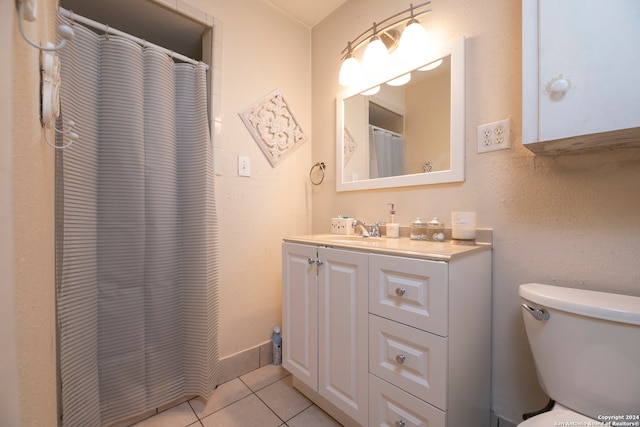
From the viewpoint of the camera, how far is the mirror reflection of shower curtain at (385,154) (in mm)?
1378

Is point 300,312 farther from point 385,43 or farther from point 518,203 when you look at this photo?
point 385,43

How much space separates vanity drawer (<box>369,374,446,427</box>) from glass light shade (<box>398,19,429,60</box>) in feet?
4.84

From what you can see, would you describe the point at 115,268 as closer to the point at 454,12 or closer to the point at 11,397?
the point at 11,397

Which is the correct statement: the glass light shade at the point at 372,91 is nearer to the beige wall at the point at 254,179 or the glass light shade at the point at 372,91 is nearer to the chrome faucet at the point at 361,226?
the beige wall at the point at 254,179

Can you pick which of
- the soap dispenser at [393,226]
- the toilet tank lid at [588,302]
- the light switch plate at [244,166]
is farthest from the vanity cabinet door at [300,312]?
the toilet tank lid at [588,302]

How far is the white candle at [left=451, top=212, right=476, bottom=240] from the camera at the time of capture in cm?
104

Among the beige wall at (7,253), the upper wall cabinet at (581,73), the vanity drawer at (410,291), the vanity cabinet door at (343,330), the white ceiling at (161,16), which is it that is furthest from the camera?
the white ceiling at (161,16)

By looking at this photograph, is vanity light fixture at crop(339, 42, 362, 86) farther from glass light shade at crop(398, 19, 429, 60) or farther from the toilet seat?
the toilet seat

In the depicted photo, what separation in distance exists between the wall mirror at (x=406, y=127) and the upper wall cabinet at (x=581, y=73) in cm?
37

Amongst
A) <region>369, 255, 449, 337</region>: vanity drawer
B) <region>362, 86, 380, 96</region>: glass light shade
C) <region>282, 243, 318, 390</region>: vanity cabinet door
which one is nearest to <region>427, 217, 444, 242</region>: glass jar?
<region>369, 255, 449, 337</region>: vanity drawer

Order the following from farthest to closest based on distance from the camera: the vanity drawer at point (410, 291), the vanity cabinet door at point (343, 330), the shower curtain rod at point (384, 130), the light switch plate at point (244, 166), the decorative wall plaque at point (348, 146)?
the decorative wall plaque at point (348, 146)
the light switch plate at point (244, 166)
the shower curtain rod at point (384, 130)
the vanity cabinet door at point (343, 330)
the vanity drawer at point (410, 291)

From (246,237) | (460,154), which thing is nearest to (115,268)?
(246,237)

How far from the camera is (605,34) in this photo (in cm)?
65

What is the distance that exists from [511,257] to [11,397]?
4.61 ft
